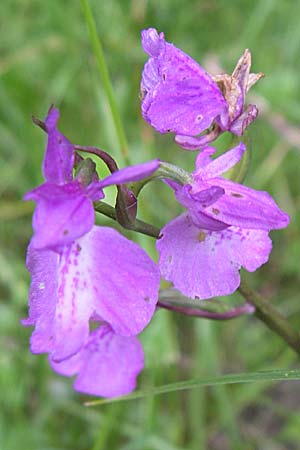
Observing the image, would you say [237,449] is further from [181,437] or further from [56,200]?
[56,200]

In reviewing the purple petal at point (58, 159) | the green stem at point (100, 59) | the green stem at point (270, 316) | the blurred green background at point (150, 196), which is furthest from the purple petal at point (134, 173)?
the blurred green background at point (150, 196)

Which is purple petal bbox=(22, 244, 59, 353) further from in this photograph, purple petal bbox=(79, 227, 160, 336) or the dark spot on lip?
the dark spot on lip

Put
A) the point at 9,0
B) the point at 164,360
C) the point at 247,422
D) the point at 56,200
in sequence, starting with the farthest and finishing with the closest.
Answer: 1. the point at 9,0
2. the point at 247,422
3. the point at 164,360
4. the point at 56,200

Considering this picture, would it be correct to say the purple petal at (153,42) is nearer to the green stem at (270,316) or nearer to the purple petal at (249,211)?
the purple petal at (249,211)

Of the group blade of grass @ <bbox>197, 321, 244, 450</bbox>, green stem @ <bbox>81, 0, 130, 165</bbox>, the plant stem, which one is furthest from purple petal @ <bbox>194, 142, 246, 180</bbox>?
blade of grass @ <bbox>197, 321, 244, 450</bbox>

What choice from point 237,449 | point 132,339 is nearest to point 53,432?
point 237,449

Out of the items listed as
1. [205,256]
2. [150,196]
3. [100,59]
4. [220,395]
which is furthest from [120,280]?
[150,196]

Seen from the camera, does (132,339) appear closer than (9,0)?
Yes
